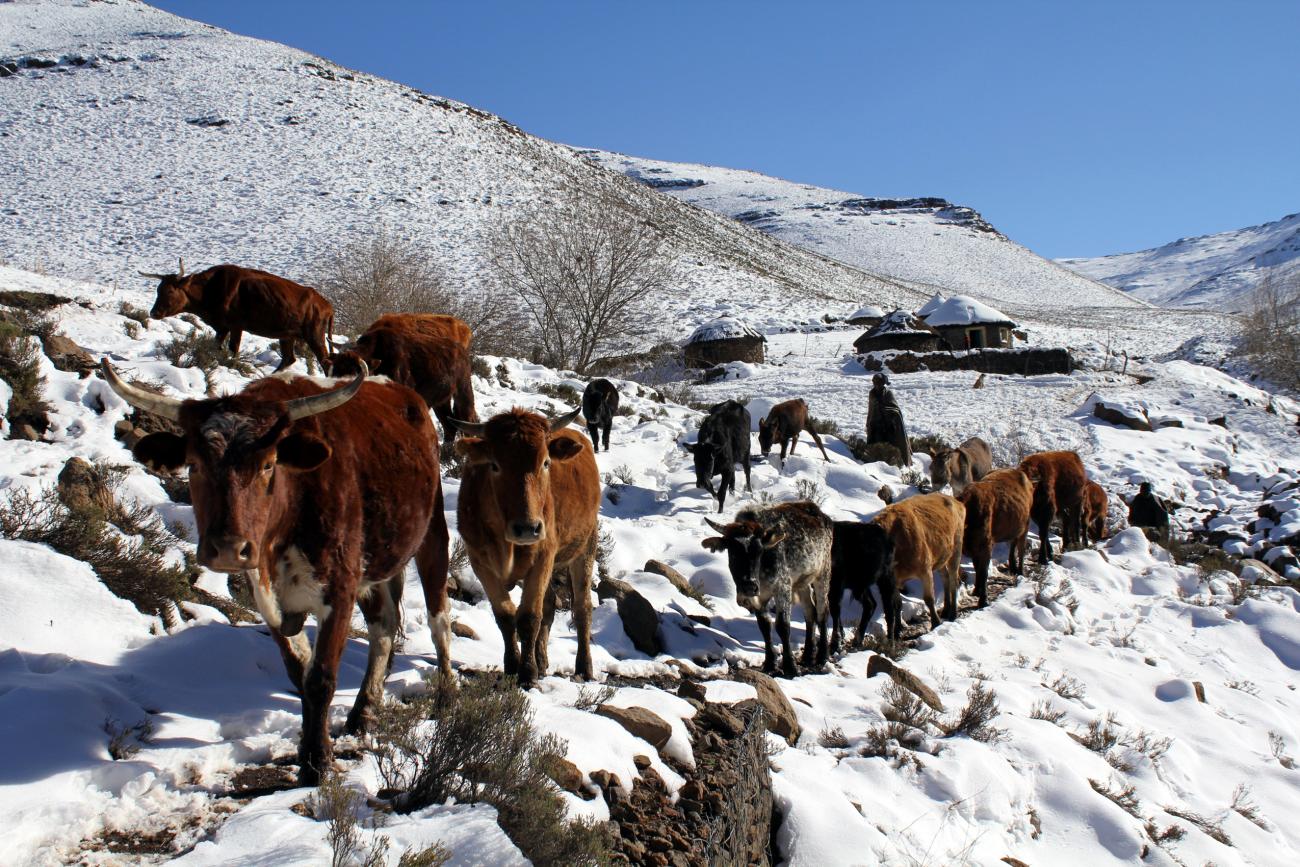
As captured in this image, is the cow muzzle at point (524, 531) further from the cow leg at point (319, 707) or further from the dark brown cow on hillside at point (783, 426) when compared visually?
the dark brown cow on hillside at point (783, 426)

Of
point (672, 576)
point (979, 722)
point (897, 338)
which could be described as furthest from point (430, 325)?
point (897, 338)

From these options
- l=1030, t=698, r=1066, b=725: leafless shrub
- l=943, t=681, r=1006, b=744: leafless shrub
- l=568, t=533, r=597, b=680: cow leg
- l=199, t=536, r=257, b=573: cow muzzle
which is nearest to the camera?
l=199, t=536, r=257, b=573: cow muzzle

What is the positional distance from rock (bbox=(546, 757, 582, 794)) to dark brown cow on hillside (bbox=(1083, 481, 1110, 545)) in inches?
530

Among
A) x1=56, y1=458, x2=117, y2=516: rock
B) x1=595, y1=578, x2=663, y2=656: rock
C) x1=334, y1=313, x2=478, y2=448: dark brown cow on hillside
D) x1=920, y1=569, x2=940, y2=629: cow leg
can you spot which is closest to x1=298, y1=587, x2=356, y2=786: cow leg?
x1=56, y1=458, x2=117, y2=516: rock

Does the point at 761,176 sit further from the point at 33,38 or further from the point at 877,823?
the point at 877,823

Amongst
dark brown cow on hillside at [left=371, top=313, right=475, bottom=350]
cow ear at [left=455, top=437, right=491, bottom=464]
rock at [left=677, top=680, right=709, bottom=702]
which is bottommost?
rock at [left=677, top=680, right=709, bottom=702]

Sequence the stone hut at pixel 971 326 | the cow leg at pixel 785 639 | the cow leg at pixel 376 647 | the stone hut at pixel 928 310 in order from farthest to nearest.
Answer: the stone hut at pixel 928 310 < the stone hut at pixel 971 326 < the cow leg at pixel 785 639 < the cow leg at pixel 376 647

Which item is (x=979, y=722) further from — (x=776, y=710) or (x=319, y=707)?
(x=319, y=707)

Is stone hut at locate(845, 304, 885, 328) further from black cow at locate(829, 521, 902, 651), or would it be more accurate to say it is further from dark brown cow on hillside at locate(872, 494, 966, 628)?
black cow at locate(829, 521, 902, 651)

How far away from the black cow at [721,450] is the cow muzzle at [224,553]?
974 centimetres

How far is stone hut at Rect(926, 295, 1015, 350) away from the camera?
145ft

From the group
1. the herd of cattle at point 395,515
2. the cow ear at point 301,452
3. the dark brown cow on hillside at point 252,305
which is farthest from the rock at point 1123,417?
the cow ear at point 301,452

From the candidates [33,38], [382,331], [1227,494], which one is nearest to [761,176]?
[33,38]

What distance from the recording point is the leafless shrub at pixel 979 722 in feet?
20.6
